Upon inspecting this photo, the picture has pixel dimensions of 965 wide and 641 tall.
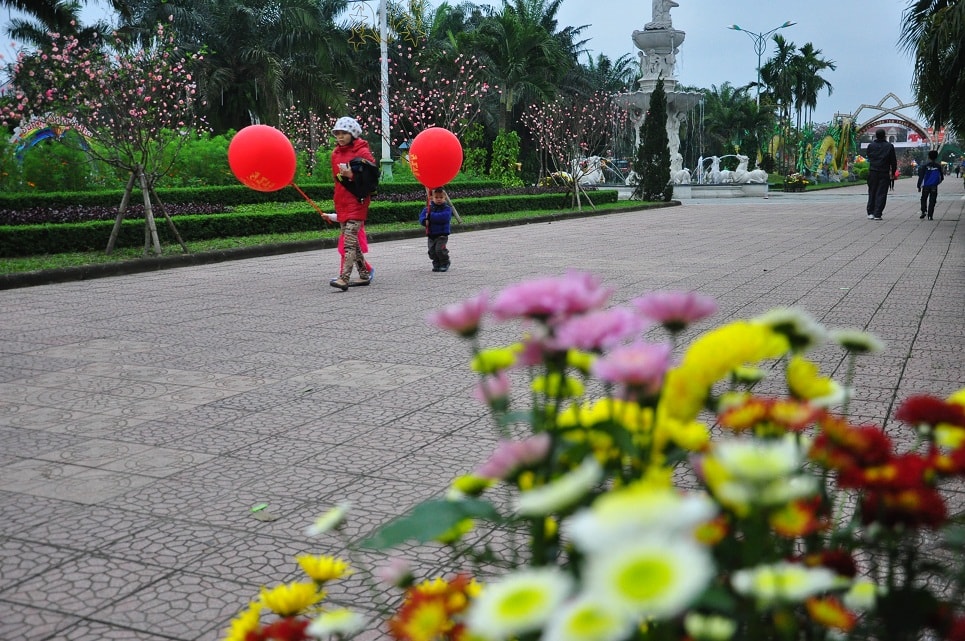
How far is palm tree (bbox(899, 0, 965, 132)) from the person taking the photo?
49.4 feet

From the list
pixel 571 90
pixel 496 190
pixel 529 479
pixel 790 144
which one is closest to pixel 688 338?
pixel 529 479

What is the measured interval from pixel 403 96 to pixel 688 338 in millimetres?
32974

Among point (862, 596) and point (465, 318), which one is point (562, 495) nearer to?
point (465, 318)

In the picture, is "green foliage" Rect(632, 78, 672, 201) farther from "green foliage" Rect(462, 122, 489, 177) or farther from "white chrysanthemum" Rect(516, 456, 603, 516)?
"white chrysanthemum" Rect(516, 456, 603, 516)

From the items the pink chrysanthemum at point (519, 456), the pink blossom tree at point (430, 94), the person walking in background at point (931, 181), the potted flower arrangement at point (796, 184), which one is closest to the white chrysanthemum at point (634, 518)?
the pink chrysanthemum at point (519, 456)

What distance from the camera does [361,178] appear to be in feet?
30.2

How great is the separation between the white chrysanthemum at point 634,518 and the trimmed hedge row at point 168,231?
1340cm

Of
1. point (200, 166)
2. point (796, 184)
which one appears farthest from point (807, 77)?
point (200, 166)

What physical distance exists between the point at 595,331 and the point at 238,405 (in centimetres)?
396

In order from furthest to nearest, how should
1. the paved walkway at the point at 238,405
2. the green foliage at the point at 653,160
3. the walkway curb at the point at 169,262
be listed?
the green foliage at the point at 653,160, the walkway curb at the point at 169,262, the paved walkway at the point at 238,405

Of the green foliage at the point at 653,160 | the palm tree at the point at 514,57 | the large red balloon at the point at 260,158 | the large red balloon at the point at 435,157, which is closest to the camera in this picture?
the large red balloon at the point at 260,158

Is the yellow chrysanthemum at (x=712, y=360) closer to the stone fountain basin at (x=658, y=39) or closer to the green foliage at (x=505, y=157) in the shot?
the green foliage at (x=505, y=157)

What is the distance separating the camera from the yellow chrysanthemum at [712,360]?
1240 millimetres

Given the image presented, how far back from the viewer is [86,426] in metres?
4.47
